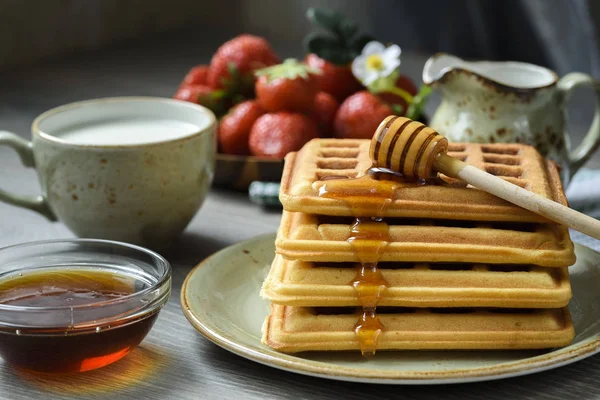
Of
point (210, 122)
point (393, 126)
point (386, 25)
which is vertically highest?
point (393, 126)

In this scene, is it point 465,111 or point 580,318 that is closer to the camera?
point 580,318

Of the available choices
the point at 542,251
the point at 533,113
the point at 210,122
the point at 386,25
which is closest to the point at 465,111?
the point at 533,113

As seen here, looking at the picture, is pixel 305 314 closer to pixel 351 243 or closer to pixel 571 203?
pixel 351 243

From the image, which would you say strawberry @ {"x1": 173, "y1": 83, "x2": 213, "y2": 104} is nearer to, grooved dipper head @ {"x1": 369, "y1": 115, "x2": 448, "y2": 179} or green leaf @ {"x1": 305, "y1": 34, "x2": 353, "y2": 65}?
green leaf @ {"x1": 305, "y1": 34, "x2": 353, "y2": 65}

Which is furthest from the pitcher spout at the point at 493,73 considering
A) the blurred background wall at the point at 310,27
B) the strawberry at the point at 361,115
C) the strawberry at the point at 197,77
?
the blurred background wall at the point at 310,27

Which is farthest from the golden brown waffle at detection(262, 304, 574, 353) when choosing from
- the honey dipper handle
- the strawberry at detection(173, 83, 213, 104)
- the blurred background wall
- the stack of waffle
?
the blurred background wall

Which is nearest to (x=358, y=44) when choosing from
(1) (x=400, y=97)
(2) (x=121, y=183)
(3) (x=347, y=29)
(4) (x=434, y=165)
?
(3) (x=347, y=29)

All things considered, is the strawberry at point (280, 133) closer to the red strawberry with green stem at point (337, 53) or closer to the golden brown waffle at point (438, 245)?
the red strawberry with green stem at point (337, 53)
